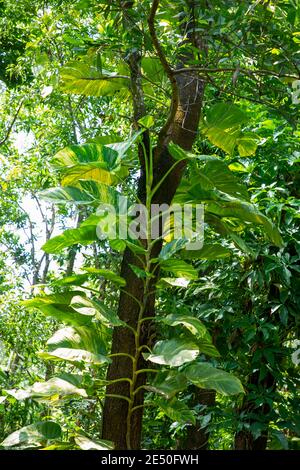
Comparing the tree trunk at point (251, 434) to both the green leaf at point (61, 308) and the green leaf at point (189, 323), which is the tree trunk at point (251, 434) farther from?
the green leaf at point (61, 308)

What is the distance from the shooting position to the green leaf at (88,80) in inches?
107

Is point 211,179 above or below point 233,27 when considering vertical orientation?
below

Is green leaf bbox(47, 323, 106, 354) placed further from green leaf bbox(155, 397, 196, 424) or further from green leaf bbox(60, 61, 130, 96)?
green leaf bbox(60, 61, 130, 96)

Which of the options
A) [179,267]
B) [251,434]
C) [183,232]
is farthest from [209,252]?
[251,434]

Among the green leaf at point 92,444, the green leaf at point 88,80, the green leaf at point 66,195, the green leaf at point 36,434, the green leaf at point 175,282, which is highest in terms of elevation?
the green leaf at point 88,80

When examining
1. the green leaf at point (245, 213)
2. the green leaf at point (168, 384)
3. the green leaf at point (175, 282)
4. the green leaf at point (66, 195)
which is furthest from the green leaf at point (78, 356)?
the green leaf at point (245, 213)

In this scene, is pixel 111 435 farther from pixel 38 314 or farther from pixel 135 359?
pixel 38 314

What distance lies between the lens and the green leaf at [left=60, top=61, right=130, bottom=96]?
272cm

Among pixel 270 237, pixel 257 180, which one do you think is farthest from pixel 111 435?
pixel 257 180

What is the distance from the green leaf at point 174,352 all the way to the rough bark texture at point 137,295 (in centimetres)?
21

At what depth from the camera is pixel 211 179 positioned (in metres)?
2.46

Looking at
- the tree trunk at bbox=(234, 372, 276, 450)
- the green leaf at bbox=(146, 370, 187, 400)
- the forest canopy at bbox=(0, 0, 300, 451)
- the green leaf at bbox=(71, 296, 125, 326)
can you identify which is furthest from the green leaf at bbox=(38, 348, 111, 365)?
the tree trunk at bbox=(234, 372, 276, 450)

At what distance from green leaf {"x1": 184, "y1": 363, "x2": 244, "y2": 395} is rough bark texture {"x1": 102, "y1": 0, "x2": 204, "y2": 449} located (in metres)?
0.25

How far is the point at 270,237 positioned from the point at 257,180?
571 millimetres
